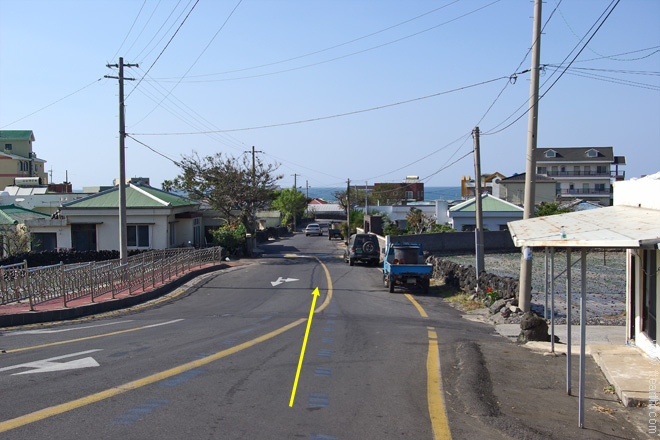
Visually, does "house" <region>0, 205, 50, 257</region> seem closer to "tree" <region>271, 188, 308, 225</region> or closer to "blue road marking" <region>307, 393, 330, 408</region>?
"blue road marking" <region>307, 393, 330, 408</region>

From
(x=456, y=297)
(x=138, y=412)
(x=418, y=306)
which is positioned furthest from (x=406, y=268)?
(x=138, y=412)

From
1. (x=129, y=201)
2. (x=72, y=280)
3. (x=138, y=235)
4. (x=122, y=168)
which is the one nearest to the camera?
(x=72, y=280)

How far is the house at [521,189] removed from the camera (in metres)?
64.0

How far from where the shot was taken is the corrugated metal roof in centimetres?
591

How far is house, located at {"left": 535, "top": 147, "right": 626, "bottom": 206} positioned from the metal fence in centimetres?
6346

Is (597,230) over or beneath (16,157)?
beneath

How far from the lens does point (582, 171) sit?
242ft

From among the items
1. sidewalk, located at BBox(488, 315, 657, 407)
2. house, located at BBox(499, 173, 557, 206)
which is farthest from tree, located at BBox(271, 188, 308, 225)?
sidewalk, located at BBox(488, 315, 657, 407)

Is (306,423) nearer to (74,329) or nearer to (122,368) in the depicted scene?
(122,368)

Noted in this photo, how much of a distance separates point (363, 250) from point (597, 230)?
26.5 metres

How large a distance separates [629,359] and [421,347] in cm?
367

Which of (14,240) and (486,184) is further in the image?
(486,184)

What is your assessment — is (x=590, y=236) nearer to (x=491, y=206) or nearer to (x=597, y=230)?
(x=597, y=230)

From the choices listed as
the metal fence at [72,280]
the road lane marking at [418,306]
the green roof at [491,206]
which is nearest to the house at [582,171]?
the green roof at [491,206]
